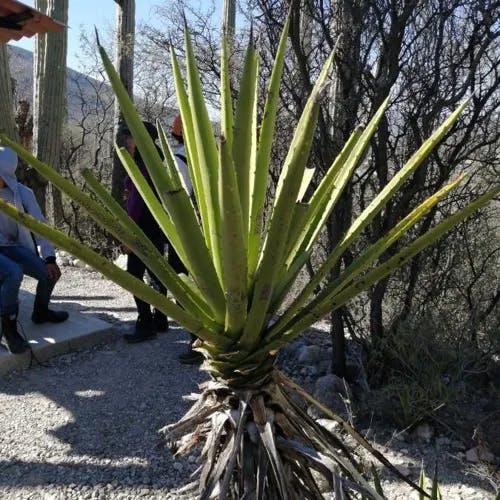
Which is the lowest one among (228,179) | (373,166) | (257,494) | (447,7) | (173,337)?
(173,337)

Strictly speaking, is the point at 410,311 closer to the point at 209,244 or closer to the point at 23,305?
the point at 209,244

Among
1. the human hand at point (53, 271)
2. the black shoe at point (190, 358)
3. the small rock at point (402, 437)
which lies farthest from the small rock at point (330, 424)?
the human hand at point (53, 271)

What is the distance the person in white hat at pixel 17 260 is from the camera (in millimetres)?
3914

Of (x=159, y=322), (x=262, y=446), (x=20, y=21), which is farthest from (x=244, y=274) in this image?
(x=20, y=21)

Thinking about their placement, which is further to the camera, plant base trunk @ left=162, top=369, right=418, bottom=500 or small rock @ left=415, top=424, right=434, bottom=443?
small rock @ left=415, top=424, right=434, bottom=443

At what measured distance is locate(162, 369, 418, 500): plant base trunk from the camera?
107 centimetres

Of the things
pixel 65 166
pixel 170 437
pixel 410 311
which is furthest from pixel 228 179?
pixel 65 166

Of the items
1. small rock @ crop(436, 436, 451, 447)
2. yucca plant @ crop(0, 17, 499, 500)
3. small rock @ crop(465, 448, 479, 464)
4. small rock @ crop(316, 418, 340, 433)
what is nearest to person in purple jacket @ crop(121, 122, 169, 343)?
small rock @ crop(316, 418, 340, 433)

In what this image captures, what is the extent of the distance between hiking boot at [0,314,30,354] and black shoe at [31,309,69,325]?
0.54 m

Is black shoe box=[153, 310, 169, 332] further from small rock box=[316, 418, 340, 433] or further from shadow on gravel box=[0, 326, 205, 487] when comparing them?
small rock box=[316, 418, 340, 433]

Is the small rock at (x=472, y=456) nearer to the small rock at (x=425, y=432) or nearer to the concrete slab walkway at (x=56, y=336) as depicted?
the small rock at (x=425, y=432)

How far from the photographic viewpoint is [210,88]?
605 centimetres

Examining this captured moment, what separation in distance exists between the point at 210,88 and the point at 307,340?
3087mm

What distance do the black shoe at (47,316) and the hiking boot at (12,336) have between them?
1.78 feet
